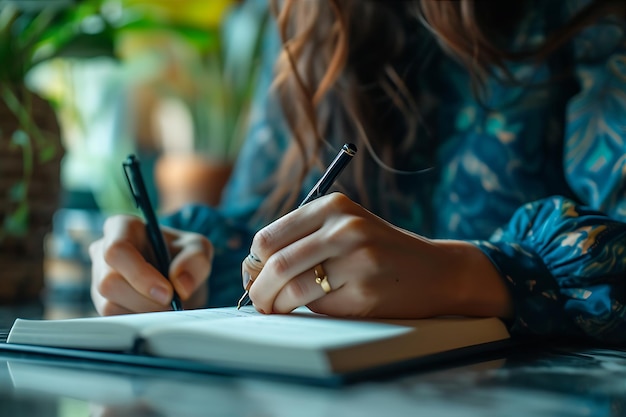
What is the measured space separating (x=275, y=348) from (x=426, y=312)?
7.0 inches

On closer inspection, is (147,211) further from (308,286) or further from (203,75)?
(203,75)

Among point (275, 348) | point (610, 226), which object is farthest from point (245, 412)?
point (610, 226)

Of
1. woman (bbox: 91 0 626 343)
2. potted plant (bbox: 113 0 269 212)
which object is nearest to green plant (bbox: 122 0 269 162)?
potted plant (bbox: 113 0 269 212)

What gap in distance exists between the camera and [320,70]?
3.35 ft

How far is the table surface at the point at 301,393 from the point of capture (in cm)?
39

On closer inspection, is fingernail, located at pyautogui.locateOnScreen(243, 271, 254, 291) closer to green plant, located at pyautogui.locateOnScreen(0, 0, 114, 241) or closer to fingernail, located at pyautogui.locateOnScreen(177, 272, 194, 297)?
fingernail, located at pyautogui.locateOnScreen(177, 272, 194, 297)

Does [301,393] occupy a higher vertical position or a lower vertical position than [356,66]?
lower

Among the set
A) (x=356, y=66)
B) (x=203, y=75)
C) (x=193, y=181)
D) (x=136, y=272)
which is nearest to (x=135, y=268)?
(x=136, y=272)

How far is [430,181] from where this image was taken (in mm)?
1017

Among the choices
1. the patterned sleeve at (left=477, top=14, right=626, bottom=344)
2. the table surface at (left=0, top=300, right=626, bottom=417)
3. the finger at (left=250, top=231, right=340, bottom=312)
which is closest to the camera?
the table surface at (left=0, top=300, right=626, bottom=417)

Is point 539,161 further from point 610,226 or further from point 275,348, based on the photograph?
point 275,348

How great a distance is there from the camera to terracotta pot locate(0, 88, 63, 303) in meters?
A: 1.01

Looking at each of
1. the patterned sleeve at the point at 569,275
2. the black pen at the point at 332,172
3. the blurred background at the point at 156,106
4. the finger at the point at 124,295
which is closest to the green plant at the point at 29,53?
the blurred background at the point at 156,106

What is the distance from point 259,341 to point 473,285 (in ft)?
0.73
